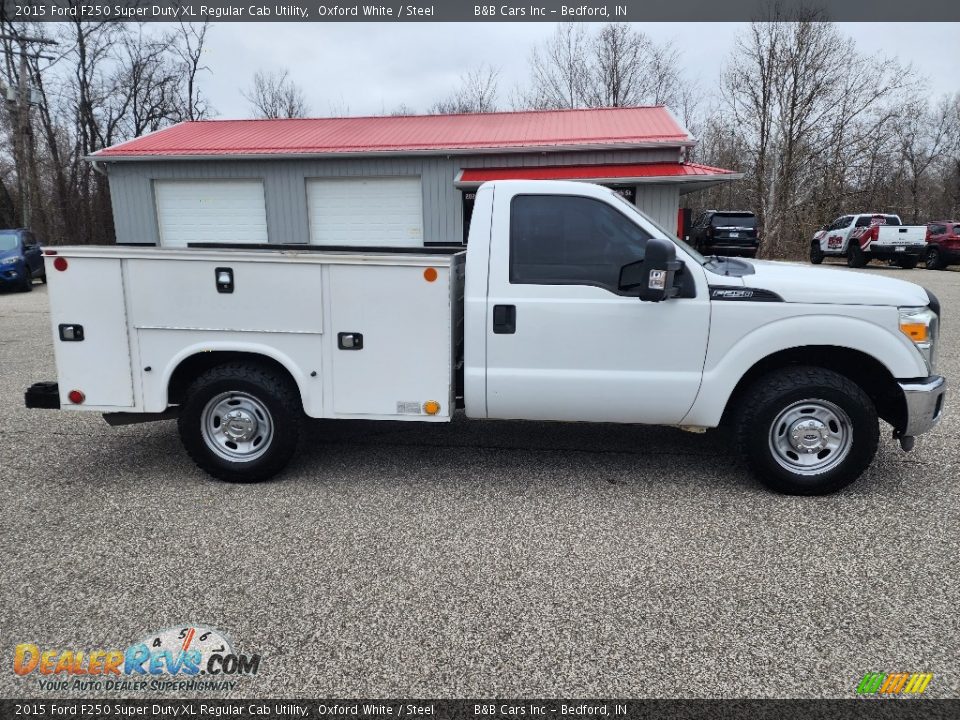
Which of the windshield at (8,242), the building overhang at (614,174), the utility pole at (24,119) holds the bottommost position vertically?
the windshield at (8,242)

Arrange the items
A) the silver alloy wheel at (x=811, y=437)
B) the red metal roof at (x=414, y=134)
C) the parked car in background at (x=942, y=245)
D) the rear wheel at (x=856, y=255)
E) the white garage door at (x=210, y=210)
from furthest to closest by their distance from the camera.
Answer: the rear wheel at (x=856, y=255), the parked car in background at (x=942, y=245), the white garage door at (x=210, y=210), the red metal roof at (x=414, y=134), the silver alloy wheel at (x=811, y=437)

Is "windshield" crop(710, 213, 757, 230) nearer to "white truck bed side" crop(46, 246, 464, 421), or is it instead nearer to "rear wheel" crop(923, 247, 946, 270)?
"rear wheel" crop(923, 247, 946, 270)

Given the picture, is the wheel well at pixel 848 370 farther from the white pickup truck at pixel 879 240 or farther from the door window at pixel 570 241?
the white pickup truck at pixel 879 240

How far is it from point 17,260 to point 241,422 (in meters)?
17.3

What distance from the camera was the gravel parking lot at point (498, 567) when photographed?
104 inches

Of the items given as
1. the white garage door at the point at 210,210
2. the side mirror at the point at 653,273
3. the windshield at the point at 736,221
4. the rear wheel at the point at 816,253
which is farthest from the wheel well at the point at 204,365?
the rear wheel at the point at 816,253

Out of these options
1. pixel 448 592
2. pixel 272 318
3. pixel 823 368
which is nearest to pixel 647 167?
pixel 823 368

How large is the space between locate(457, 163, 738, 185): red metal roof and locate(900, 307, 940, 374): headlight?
10.5 metres

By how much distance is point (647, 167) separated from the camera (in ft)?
48.6

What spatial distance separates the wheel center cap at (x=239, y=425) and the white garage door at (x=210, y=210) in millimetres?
13548

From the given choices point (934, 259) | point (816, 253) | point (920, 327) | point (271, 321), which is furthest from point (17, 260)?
point (934, 259)

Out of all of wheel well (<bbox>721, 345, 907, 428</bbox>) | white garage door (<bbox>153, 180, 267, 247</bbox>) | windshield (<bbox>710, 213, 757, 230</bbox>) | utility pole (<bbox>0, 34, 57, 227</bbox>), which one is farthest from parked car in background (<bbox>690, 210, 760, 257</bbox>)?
utility pole (<bbox>0, 34, 57, 227</bbox>)

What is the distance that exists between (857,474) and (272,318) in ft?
13.2

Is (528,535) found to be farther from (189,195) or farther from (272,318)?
(189,195)
